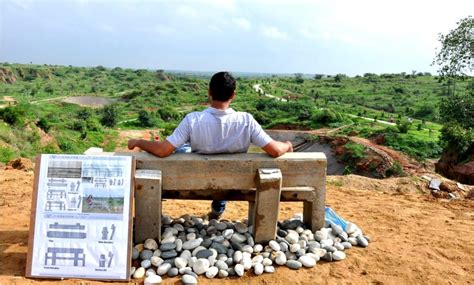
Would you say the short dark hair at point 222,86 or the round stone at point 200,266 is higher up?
the short dark hair at point 222,86

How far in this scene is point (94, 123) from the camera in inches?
1208

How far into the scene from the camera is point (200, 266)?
3.58 metres

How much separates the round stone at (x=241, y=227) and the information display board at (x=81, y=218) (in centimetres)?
108

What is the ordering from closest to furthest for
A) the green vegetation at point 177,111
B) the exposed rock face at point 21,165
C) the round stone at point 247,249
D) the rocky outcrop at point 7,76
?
the round stone at point 247,249 < the exposed rock face at point 21,165 < the green vegetation at point 177,111 < the rocky outcrop at point 7,76

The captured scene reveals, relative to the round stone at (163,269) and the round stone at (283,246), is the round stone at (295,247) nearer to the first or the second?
the round stone at (283,246)

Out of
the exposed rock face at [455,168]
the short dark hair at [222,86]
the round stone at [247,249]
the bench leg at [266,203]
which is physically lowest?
the exposed rock face at [455,168]

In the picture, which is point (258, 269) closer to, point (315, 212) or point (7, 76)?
point (315, 212)

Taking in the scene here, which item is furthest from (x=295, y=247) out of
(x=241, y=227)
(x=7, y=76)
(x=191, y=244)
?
(x=7, y=76)

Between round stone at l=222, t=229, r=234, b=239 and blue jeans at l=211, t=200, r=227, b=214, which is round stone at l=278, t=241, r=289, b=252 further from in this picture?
blue jeans at l=211, t=200, r=227, b=214

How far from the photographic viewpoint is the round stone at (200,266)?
11.7ft

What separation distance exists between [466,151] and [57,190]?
15179 mm

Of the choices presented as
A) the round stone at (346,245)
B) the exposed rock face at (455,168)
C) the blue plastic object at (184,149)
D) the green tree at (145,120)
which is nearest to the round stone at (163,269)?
the blue plastic object at (184,149)

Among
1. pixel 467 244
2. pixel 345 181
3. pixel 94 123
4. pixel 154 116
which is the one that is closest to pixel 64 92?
pixel 154 116

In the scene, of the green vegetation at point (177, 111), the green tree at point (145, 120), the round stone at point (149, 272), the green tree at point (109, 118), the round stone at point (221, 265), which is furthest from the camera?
the green tree at point (145, 120)
